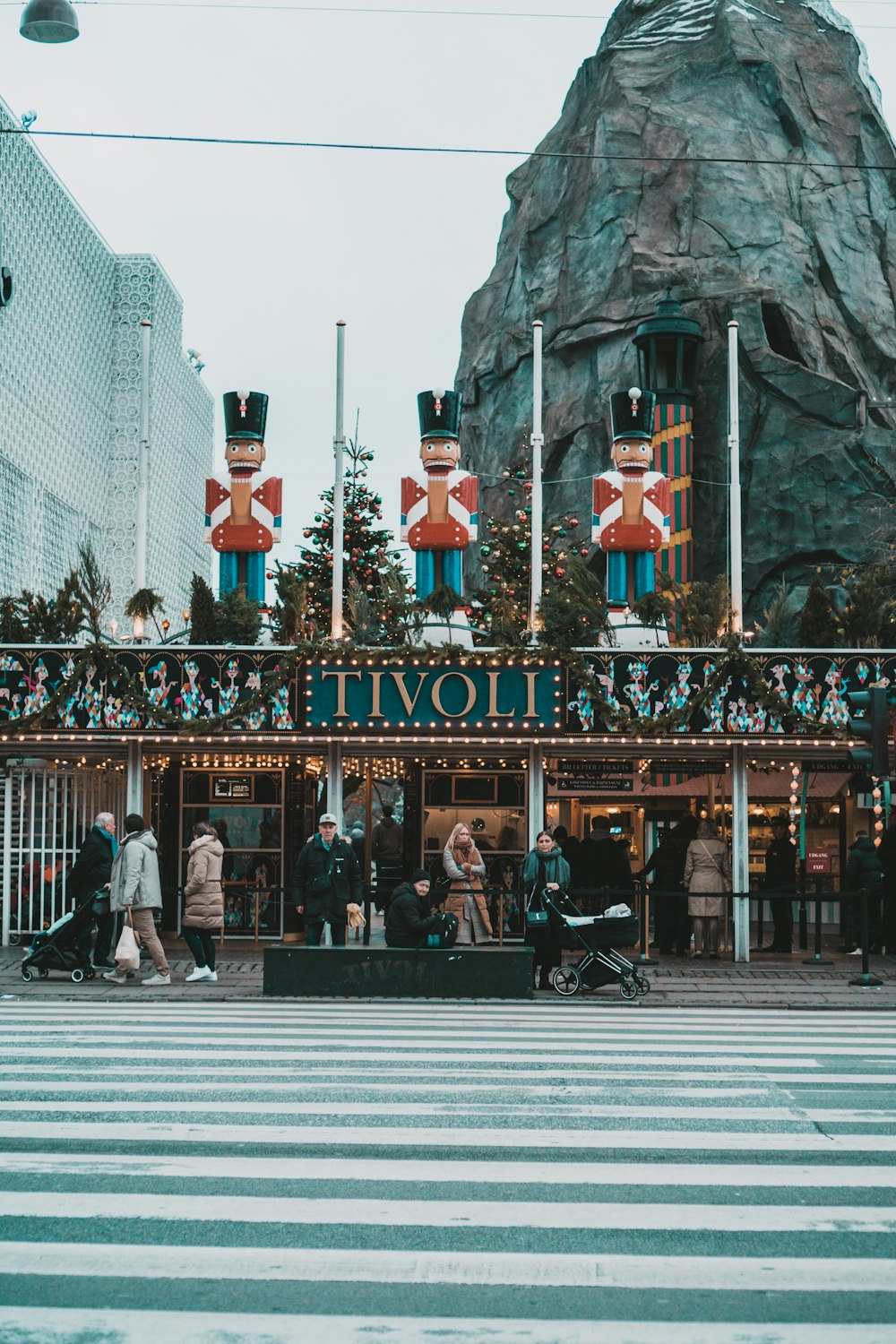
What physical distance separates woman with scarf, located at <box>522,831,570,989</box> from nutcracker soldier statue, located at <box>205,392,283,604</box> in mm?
7808

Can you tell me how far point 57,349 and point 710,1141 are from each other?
132490 millimetres

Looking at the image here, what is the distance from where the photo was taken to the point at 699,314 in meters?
56.3

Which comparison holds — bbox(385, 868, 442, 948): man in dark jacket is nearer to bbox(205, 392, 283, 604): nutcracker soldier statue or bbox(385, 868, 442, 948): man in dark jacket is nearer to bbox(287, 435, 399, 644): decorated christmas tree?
bbox(205, 392, 283, 604): nutcracker soldier statue

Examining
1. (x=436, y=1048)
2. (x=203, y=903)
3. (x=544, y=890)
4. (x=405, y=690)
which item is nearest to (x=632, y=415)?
(x=405, y=690)

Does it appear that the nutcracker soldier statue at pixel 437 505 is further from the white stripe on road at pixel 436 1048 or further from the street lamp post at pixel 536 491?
the white stripe on road at pixel 436 1048

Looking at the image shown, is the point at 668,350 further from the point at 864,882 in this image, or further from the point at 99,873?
the point at 99,873

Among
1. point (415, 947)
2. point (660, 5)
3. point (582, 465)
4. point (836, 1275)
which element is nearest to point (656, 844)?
point (415, 947)

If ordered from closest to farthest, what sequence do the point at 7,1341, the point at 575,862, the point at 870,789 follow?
the point at 7,1341 < the point at 575,862 < the point at 870,789

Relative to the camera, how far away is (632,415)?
24.1 metres

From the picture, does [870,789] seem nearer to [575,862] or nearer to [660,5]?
[575,862]

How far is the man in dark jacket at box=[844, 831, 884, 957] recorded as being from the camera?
67.0 feet

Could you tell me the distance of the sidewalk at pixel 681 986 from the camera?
1645cm

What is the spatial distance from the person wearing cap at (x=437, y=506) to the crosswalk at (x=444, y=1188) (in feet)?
36.0

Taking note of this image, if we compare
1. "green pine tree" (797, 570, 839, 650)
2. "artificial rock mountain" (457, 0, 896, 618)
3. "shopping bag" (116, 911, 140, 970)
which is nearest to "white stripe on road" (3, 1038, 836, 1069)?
"shopping bag" (116, 911, 140, 970)
